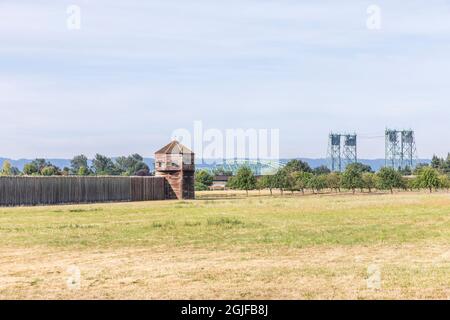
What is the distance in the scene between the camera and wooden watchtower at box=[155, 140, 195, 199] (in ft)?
300

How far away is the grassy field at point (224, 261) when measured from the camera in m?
15.1

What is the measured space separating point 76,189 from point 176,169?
61.2 feet

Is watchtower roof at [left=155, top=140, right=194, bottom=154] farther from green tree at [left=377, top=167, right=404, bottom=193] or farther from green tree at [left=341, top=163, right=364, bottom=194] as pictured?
green tree at [left=377, top=167, right=404, bottom=193]

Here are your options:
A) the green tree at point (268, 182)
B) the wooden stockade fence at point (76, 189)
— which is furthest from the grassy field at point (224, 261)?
the green tree at point (268, 182)

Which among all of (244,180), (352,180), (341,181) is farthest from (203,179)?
(352,180)

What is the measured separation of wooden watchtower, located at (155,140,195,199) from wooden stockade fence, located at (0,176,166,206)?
1141 millimetres

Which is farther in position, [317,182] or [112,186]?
[317,182]

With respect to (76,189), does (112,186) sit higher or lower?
higher

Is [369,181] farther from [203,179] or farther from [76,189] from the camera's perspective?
[76,189]

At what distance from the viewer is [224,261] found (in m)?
20.3

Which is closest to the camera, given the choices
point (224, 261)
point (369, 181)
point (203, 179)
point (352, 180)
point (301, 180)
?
point (224, 261)

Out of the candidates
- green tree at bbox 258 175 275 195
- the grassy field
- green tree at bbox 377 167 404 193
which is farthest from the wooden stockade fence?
green tree at bbox 377 167 404 193
